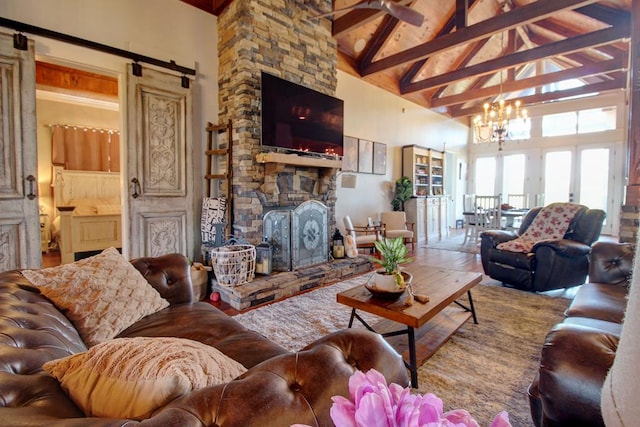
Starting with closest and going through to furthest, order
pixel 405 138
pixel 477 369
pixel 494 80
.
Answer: pixel 477 369, pixel 405 138, pixel 494 80

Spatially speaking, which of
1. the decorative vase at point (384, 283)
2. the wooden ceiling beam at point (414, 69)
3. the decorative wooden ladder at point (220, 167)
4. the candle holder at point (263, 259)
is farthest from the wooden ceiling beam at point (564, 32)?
the candle holder at point (263, 259)

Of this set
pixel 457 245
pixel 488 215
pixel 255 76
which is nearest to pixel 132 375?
pixel 255 76

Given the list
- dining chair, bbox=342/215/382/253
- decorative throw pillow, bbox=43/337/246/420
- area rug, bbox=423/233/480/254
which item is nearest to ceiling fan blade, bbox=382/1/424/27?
dining chair, bbox=342/215/382/253

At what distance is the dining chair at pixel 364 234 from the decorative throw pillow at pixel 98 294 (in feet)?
11.5

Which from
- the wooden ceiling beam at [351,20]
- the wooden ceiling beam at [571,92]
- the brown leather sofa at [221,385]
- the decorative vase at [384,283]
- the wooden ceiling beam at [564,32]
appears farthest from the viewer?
the wooden ceiling beam at [571,92]

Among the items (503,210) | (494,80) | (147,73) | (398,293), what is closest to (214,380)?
(398,293)

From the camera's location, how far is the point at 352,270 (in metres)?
4.34

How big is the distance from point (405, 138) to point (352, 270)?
3.99 metres

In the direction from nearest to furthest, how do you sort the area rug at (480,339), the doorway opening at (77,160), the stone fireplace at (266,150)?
the area rug at (480,339)
the stone fireplace at (266,150)
the doorway opening at (77,160)

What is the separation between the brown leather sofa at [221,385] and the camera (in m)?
0.58

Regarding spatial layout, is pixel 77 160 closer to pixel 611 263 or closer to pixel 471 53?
pixel 611 263

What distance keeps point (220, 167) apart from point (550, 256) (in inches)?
157

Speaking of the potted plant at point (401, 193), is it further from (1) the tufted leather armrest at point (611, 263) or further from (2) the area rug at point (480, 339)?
(1) the tufted leather armrest at point (611, 263)

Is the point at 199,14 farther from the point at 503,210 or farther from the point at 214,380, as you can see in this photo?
the point at 503,210
